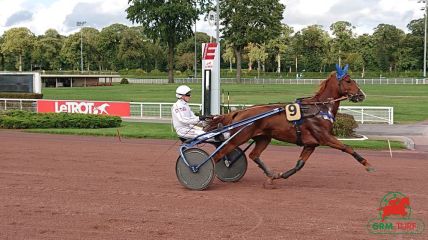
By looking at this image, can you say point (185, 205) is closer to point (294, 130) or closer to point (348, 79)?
point (294, 130)

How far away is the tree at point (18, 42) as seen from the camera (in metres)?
103

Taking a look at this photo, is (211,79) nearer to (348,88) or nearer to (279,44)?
(348,88)

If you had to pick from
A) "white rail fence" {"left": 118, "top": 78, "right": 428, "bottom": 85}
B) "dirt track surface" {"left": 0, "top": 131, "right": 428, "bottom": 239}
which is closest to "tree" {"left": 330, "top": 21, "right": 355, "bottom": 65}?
"white rail fence" {"left": 118, "top": 78, "right": 428, "bottom": 85}

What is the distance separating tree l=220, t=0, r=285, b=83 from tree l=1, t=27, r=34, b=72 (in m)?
41.4

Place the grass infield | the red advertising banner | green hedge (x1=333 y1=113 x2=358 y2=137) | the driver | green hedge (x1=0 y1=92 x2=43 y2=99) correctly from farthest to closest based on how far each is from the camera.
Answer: the grass infield < green hedge (x1=0 y1=92 x2=43 y2=99) < the red advertising banner < green hedge (x1=333 y1=113 x2=358 y2=137) < the driver

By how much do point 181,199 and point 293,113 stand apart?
2.07m

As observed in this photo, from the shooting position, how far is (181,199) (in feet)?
25.3

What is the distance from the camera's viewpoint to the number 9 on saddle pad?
8.26 meters

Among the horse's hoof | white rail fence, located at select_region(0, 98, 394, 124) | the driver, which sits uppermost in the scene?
the driver

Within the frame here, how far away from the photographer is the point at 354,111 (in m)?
23.6

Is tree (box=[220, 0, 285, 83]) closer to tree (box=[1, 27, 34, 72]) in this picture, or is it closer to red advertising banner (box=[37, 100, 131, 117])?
tree (box=[1, 27, 34, 72])

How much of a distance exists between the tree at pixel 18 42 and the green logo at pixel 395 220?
10298 cm

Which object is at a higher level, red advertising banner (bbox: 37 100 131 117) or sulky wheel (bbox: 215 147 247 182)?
red advertising banner (bbox: 37 100 131 117)

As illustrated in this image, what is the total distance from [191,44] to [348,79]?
10522 cm
